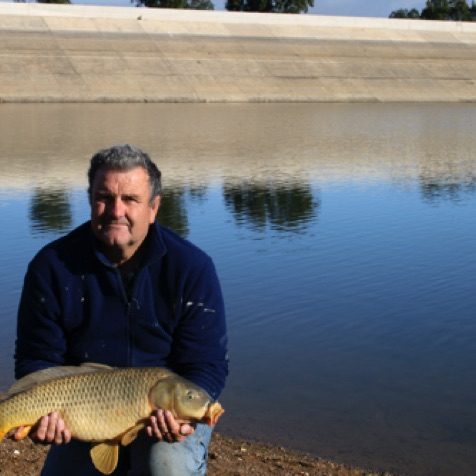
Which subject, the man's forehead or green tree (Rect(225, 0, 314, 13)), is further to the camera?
green tree (Rect(225, 0, 314, 13))

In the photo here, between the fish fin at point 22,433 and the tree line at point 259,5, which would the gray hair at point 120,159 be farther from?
the tree line at point 259,5

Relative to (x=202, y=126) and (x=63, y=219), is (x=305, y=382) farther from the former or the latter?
(x=202, y=126)

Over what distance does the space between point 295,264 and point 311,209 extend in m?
4.85

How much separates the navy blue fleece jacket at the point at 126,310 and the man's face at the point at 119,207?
7 centimetres

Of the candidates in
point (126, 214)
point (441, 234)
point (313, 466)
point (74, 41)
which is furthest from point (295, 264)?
point (74, 41)

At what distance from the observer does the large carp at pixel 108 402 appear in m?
3.44

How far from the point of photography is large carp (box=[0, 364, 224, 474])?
344 cm

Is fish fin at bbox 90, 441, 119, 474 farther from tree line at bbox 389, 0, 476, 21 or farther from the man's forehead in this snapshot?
tree line at bbox 389, 0, 476, 21

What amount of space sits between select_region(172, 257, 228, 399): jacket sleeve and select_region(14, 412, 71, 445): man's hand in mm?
516

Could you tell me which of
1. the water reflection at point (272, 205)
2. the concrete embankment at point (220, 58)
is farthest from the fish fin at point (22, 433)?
the concrete embankment at point (220, 58)

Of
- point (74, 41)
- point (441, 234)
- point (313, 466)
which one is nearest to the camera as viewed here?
point (313, 466)

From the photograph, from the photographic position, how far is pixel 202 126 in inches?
1364

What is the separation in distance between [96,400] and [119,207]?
2.31 feet

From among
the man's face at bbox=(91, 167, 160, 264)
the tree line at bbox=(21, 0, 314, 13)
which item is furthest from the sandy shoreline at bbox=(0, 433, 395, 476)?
the tree line at bbox=(21, 0, 314, 13)
